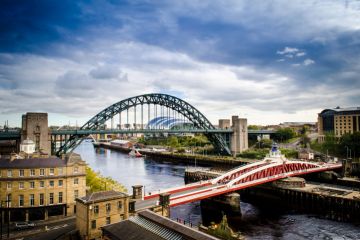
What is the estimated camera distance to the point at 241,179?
34.8m

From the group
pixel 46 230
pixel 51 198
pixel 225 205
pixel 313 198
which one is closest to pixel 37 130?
pixel 51 198

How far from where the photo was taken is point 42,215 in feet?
82.1

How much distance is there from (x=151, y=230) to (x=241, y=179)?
72.8 ft

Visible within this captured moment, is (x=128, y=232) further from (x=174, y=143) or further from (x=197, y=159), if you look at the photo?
(x=174, y=143)

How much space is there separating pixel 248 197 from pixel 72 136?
29.7m

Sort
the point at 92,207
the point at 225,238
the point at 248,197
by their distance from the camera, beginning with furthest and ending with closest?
the point at 248,197, the point at 92,207, the point at 225,238

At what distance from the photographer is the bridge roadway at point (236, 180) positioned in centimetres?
2628

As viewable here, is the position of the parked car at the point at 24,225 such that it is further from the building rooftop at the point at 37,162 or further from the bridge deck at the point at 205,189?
the bridge deck at the point at 205,189

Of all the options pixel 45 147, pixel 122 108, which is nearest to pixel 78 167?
pixel 45 147

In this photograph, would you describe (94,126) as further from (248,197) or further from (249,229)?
(249,229)

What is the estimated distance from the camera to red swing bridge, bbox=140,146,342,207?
88.2 ft

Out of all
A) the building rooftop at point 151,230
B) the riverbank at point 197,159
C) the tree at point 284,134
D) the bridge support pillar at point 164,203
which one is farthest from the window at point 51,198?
the tree at point 284,134

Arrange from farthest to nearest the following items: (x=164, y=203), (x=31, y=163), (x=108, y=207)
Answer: (x=31, y=163) → (x=164, y=203) → (x=108, y=207)

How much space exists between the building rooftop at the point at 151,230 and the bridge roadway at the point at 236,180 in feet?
25.4
